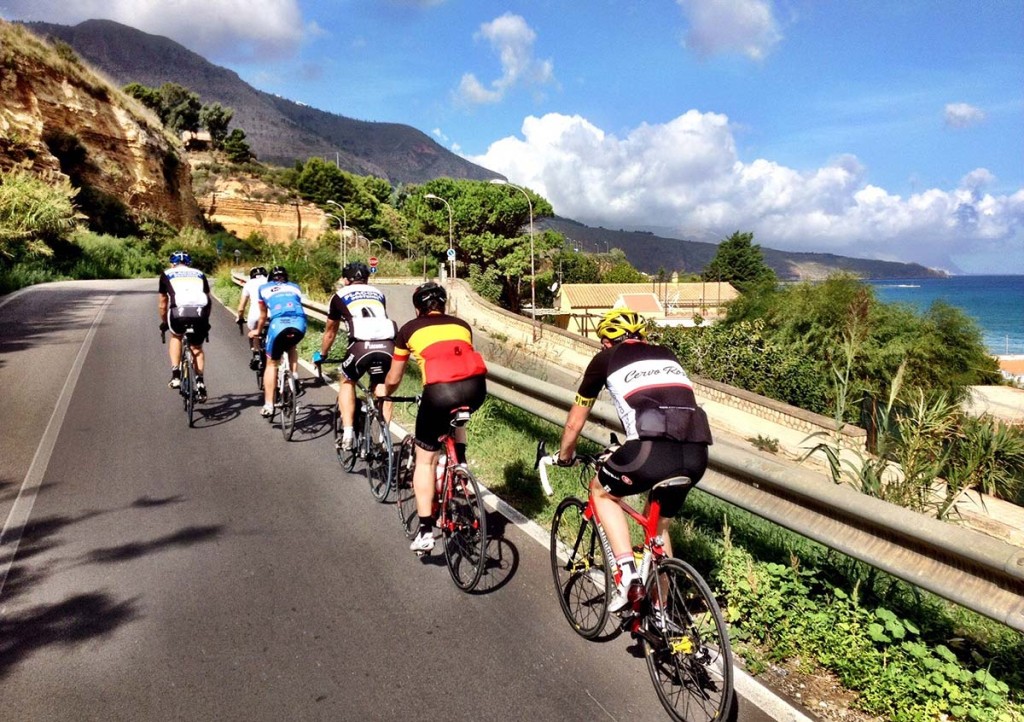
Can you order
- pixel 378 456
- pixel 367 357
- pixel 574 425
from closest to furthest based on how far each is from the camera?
pixel 574 425
pixel 378 456
pixel 367 357

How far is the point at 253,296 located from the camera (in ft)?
29.7

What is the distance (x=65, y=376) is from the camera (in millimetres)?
10664

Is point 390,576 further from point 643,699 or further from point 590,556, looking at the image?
point 643,699

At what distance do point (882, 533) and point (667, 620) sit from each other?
1083 mm

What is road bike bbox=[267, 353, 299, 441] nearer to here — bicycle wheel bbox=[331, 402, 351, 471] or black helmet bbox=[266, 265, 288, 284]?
black helmet bbox=[266, 265, 288, 284]

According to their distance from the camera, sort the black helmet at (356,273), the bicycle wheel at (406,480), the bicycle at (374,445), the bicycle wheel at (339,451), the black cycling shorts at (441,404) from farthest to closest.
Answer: the bicycle wheel at (339,451)
the black helmet at (356,273)
the bicycle at (374,445)
the bicycle wheel at (406,480)
the black cycling shorts at (441,404)

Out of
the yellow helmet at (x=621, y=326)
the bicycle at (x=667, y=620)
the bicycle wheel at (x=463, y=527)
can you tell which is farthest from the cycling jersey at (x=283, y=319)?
the yellow helmet at (x=621, y=326)

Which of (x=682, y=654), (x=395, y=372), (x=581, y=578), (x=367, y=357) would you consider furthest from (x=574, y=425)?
(x=367, y=357)

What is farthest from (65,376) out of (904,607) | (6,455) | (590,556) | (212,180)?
(212,180)

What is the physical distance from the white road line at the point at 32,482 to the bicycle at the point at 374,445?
8.48 ft

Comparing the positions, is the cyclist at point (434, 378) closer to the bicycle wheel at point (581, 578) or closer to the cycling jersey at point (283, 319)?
the bicycle wheel at point (581, 578)

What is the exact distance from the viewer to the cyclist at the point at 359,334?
6.24 meters

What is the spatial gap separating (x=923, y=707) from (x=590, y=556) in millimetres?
1716

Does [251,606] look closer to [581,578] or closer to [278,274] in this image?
[581,578]
